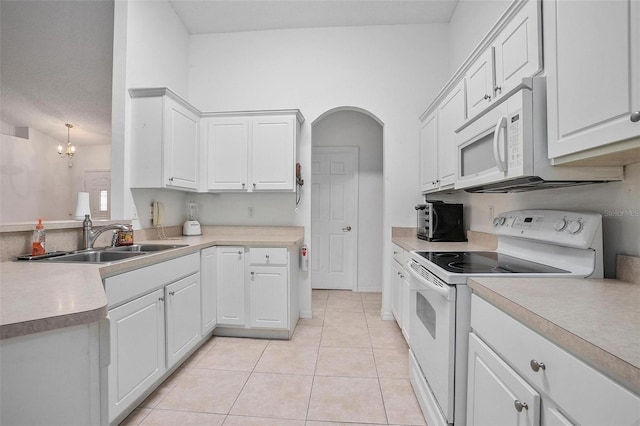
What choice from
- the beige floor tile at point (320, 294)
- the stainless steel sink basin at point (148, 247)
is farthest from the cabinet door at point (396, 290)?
the stainless steel sink basin at point (148, 247)

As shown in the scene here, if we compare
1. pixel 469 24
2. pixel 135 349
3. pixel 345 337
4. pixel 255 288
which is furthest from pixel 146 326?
pixel 469 24

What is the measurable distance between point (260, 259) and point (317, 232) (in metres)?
1.76

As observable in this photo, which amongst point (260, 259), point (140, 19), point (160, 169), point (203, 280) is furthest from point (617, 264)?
point (140, 19)

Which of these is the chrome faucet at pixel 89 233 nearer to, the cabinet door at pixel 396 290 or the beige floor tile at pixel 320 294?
the cabinet door at pixel 396 290

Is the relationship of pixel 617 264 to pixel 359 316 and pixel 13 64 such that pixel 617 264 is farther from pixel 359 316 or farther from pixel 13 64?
pixel 13 64

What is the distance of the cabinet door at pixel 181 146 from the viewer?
2487 millimetres

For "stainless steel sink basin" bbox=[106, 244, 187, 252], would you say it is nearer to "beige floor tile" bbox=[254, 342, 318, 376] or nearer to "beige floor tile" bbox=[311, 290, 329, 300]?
"beige floor tile" bbox=[254, 342, 318, 376]

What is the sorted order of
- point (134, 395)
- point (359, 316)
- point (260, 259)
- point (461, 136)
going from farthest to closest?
point (359, 316) → point (260, 259) → point (461, 136) → point (134, 395)

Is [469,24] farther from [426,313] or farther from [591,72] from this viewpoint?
[426,313]

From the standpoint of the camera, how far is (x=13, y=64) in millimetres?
3598

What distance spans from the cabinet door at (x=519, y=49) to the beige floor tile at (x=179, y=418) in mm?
2253

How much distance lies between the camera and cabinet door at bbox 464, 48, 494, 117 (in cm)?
167

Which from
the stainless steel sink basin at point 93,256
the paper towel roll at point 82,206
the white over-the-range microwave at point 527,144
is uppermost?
the white over-the-range microwave at point 527,144

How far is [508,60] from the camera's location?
4.85 feet
